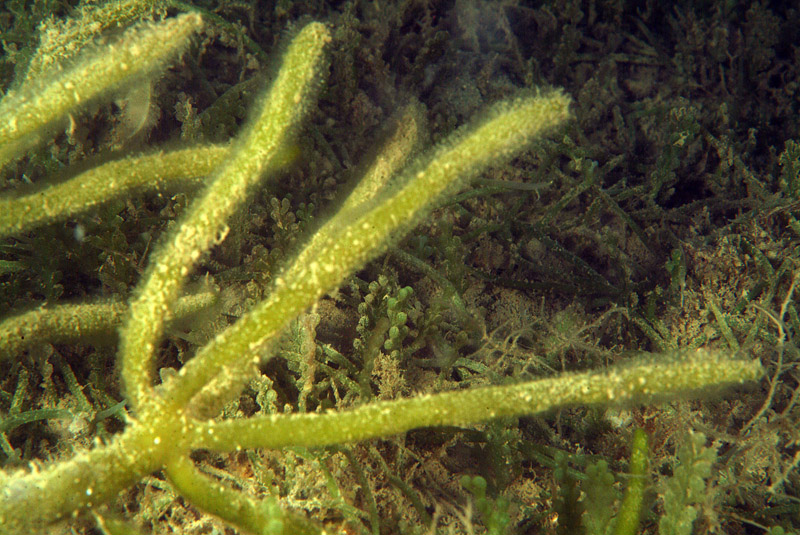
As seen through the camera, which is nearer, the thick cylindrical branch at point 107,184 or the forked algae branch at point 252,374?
the forked algae branch at point 252,374

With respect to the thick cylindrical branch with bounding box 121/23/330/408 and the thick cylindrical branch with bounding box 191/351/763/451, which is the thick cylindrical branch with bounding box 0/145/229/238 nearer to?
the thick cylindrical branch with bounding box 121/23/330/408

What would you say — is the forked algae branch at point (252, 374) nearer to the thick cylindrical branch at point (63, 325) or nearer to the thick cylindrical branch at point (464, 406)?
the thick cylindrical branch at point (464, 406)

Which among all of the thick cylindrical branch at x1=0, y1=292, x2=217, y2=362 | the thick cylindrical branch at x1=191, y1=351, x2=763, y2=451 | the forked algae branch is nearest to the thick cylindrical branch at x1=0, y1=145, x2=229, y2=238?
the thick cylindrical branch at x1=0, y1=292, x2=217, y2=362

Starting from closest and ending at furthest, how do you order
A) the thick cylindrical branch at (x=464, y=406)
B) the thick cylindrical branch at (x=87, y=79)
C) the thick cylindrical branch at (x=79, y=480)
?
the thick cylindrical branch at (x=79, y=480) < the thick cylindrical branch at (x=464, y=406) < the thick cylindrical branch at (x=87, y=79)

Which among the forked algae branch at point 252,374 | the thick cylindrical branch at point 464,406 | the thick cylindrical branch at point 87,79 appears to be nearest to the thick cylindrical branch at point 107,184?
the thick cylindrical branch at point 87,79

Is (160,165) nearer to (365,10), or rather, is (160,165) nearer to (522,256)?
(522,256)

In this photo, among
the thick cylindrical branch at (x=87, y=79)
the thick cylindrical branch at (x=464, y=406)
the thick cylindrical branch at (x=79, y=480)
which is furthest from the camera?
the thick cylindrical branch at (x=87, y=79)
